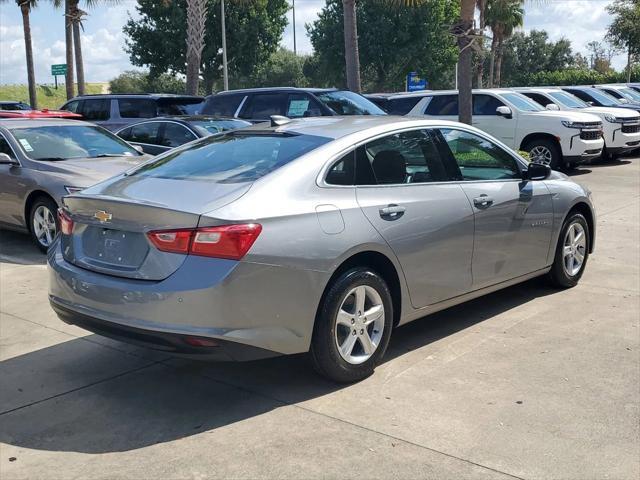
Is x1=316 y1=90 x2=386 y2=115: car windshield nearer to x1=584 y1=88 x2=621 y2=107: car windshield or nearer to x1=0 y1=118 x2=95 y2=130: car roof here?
x1=0 y1=118 x2=95 y2=130: car roof

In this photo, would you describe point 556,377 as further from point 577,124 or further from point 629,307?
point 577,124

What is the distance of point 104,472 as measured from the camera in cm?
349

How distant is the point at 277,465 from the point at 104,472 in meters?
0.82

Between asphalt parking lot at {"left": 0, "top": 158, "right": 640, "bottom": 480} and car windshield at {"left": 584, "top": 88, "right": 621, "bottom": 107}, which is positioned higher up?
car windshield at {"left": 584, "top": 88, "right": 621, "bottom": 107}

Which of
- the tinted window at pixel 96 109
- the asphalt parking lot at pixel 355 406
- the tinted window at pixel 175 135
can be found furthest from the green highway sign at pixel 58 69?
the asphalt parking lot at pixel 355 406

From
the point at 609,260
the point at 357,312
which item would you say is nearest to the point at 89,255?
the point at 357,312

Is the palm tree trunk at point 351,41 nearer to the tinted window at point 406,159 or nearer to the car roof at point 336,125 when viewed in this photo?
the car roof at point 336,125

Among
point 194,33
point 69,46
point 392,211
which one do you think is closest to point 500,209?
point 392,211

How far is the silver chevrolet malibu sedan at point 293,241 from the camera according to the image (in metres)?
3.91

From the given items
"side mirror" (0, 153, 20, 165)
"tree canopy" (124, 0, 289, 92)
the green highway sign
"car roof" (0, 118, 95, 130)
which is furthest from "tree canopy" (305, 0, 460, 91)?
"side mirror" (0, 153, 20, 165)

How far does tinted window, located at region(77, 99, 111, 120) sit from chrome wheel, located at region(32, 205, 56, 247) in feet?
25.6

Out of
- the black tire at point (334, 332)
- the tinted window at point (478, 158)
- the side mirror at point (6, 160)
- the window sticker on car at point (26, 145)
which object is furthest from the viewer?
the window sticker on car at point (26, 145)

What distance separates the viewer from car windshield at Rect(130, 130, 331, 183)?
14.7ft

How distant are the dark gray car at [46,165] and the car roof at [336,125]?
11.9ft
